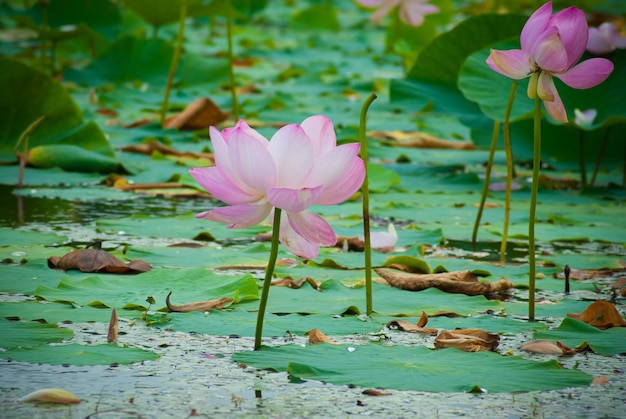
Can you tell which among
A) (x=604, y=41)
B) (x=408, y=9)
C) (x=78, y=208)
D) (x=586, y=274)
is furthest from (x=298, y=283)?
(x=408, y=9)

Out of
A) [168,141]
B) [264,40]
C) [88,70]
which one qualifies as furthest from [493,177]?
[264,40]

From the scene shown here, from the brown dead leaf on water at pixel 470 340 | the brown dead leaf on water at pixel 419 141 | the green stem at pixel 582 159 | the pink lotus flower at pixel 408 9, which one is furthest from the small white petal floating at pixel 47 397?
the pink lotus flower at pixel 408 9

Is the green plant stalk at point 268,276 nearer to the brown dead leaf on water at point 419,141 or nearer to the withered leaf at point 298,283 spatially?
the withered leaf at point 298,283

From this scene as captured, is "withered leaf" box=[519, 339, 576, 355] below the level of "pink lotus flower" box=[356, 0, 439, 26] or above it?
below

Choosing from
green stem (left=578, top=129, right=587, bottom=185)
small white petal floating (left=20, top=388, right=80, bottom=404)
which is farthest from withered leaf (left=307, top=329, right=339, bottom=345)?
green stem (left=578, top=129, right=587, bottom=185)

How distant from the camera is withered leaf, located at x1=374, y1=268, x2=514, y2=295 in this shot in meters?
1.84

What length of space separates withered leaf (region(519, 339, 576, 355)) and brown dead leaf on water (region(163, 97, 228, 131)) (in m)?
2.85

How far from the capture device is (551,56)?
60.8 inches

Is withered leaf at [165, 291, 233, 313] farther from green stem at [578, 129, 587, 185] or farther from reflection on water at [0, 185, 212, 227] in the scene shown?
green stem at [578, 129, 587, 185]

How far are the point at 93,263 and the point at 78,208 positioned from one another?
2.74 ft

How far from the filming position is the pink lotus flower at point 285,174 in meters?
1.28

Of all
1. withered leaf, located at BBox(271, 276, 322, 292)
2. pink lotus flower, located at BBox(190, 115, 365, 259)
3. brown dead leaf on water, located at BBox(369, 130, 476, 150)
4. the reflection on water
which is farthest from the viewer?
brown dead leaf on water, located at BBox(369, 130, 476, 150)

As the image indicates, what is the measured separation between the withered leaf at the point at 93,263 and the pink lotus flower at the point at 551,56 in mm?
813

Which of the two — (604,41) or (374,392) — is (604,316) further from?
(604,41)
